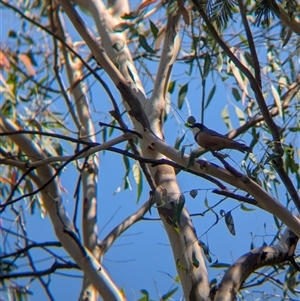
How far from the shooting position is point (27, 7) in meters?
2.90

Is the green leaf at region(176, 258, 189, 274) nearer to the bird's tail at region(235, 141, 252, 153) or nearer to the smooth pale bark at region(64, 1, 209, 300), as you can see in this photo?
the smooth pale bark at region(64, 1, 209, 300)

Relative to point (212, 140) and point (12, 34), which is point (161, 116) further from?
point (12, 34)

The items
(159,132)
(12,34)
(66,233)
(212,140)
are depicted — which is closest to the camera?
(212,140)

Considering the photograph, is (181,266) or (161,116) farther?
(161,116)

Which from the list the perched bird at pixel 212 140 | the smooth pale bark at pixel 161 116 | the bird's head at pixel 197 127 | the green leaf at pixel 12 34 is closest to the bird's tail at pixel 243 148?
the perched bird at pixel 212 140

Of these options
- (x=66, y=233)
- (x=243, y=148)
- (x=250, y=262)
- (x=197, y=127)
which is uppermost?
A: (x=66, y=233)

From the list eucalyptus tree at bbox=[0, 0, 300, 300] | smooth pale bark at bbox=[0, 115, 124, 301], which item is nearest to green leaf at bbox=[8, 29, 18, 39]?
eucalyptus tree at bbox=[0, 0, 300, 300]

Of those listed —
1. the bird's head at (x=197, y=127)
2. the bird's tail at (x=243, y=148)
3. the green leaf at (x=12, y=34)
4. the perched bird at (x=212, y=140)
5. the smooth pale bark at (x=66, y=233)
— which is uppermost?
the green leaf at (x=12, y=34)

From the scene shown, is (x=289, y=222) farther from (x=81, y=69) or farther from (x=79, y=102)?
(x=81, y=69)

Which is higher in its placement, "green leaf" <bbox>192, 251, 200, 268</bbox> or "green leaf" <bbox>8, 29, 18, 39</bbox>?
"green leaf" <bbox>8, 29, 18, 39</bbox>

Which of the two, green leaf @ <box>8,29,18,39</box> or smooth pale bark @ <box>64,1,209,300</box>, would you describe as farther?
green leaf @ <box>8,29,18,39</box>

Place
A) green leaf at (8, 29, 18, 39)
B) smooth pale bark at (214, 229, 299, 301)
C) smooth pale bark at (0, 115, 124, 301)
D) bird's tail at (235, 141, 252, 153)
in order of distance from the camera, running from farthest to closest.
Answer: green leaf at (8, 29, 18, 39) < smooth pale bark at (0, 115, 124, 301) < smooth pale bark at (214, 229, 299, 301) < bird's tail at (235, 141, 252, 153)

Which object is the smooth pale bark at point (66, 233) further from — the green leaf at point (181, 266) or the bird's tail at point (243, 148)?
the bird's tail at point (243, 148)

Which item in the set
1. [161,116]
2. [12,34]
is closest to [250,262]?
[161,116]
